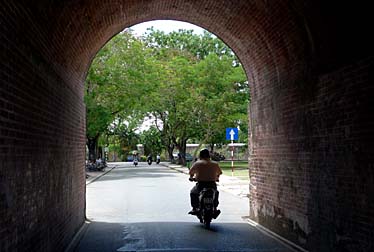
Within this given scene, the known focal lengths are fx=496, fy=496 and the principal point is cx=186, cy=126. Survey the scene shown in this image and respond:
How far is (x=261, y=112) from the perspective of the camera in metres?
10.3

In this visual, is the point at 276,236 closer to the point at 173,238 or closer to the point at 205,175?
the point at 173,238

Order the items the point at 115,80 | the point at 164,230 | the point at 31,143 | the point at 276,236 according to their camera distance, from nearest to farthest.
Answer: the point at 31,143
the point at 276,236
the point at 164,230
the point at 115,80

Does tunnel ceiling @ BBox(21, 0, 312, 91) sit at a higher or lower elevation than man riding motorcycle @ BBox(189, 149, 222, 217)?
higher

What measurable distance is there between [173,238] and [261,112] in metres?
3.22

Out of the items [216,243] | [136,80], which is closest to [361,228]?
[216,243]

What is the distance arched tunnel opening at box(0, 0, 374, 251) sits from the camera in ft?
16.1

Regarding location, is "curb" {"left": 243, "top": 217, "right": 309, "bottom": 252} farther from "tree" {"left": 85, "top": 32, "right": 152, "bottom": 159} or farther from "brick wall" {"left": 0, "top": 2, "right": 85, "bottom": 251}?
"tree" {"left": 85, "top": 32, "right": 152, "bottom": 159}

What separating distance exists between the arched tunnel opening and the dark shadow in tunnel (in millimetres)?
386

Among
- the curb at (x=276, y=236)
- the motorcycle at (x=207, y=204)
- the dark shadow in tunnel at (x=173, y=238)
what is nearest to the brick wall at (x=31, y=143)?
the dark shadow in tunnel at (x=173, y=238)

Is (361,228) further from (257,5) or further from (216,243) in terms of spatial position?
(257,5)

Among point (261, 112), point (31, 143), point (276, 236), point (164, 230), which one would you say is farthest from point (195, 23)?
point (31, 143)

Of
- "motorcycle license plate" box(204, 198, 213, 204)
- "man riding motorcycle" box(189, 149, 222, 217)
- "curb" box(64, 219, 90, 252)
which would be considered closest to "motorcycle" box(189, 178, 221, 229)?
"motorcycle license plate" box(204, 198, 213, 204)

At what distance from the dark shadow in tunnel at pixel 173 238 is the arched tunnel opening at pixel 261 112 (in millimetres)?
386

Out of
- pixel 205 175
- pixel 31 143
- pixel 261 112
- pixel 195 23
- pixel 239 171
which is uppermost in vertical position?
pixel 195 23
